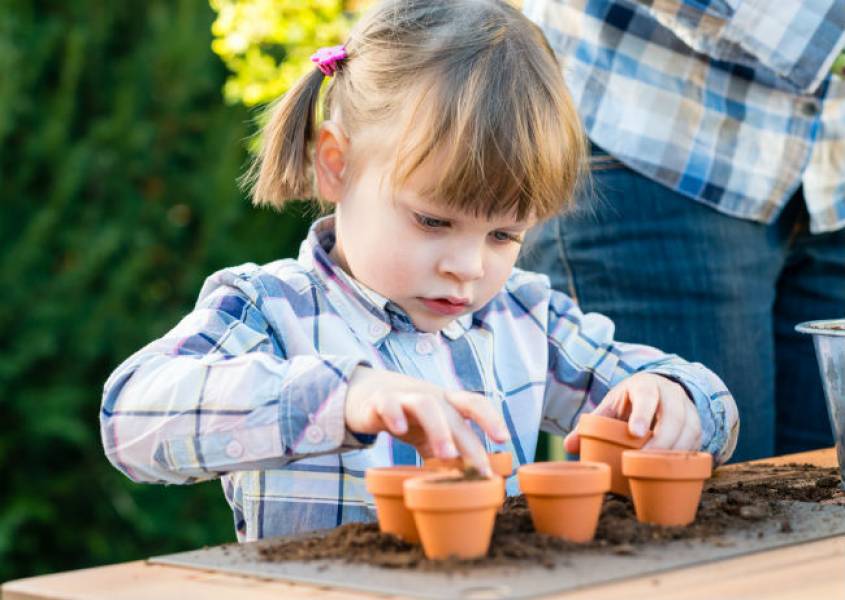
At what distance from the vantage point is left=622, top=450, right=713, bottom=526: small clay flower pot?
1451 mm

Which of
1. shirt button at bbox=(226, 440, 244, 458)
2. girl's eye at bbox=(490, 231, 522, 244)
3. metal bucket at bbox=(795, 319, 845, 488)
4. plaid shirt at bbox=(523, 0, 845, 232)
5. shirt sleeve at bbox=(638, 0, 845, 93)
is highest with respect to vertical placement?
shirt sleeve at bbox=(638, 0, 845, 93)

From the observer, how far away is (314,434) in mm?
1501

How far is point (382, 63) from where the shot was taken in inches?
76.5

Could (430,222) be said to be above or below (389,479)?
above

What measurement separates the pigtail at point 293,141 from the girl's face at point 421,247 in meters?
0.20

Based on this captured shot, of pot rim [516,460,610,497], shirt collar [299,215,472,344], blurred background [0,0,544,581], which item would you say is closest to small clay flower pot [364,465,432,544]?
pot rim [516,460,610,497]

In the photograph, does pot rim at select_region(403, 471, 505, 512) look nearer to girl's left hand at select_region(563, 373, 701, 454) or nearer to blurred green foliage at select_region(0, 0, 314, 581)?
girl's left hand at select_region(563, 373, 701, 454)

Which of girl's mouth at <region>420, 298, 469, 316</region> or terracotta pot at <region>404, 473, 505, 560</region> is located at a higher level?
girl's mouth at <region>420, 298, 469, 316</region>

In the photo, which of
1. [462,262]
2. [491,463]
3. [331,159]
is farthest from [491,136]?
[491,463]

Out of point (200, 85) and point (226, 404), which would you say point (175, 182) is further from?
point (226, 404)

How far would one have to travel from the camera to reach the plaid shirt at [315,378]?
1541 mm

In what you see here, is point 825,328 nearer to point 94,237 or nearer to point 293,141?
point 293,141

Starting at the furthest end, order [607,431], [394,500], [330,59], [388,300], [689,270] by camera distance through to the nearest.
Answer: [689,270] < [330,59] < [388,300] < [607,431] < [394,500]

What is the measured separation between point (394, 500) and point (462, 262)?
0.54 m
